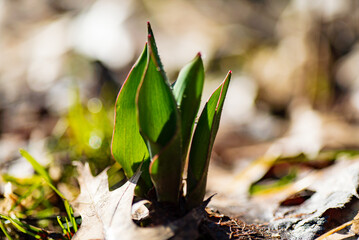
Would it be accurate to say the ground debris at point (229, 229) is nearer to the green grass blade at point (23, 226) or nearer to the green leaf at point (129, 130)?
the green leaf at point (129, 130)

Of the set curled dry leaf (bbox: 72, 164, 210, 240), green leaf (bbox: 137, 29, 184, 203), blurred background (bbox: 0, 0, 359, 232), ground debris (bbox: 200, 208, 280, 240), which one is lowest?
ground debris (bbox: 200, 208, 280, 240)

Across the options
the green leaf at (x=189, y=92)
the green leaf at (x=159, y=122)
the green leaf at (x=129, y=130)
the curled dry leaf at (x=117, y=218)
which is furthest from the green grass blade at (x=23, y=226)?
the green leaf at (x=189, y=92)

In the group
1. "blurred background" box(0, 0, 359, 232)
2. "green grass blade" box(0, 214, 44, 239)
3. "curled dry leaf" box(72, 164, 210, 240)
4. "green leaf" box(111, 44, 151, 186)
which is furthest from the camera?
"blurred background" box(0, 0, 359, 232)

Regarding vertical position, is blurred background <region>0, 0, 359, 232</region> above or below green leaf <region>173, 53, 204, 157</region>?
above

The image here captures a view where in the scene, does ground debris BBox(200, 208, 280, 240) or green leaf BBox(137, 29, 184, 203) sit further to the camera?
ground debris BBox(200, 208, 280, 240)

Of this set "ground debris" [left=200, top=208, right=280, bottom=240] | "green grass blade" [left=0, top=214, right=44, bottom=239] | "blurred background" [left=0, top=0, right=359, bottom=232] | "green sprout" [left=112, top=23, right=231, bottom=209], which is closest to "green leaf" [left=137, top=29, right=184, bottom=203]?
"green sprout" [left=112, top=23, right=231, bottom=209]

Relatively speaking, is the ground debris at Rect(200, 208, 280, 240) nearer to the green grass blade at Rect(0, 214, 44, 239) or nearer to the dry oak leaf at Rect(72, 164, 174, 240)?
the dry oak leaf at Rect(72, 164, 174, 240)

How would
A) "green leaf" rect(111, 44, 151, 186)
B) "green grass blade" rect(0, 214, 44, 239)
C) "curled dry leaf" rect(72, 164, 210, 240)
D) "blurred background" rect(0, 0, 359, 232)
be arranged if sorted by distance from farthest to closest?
1. "blurred background" rect(0, 0, 359, 232)
2. "green grass blade" rect(0, 214, 44, 239)
3. "green leaf" rect(111, 44, 151, 186)
4. "curled dry leaf" rect(72, 164, 210, 240)
